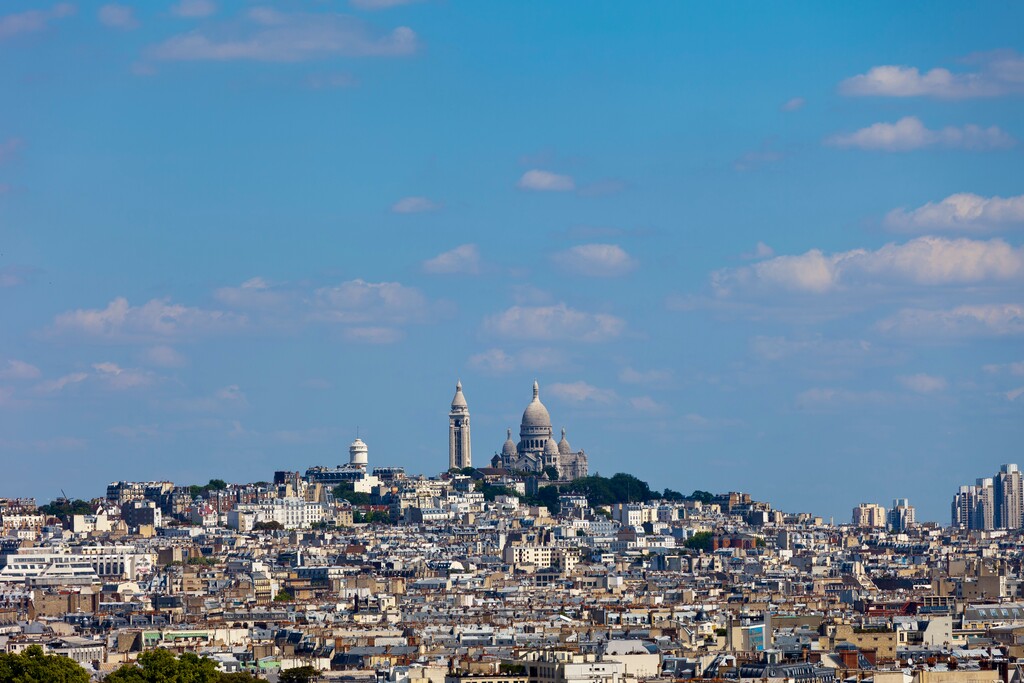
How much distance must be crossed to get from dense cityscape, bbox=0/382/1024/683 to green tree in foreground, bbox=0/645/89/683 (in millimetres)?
188

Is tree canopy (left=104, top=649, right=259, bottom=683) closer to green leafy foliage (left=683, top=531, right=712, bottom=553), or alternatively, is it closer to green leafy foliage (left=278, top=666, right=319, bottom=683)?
green leafy foliage (left=278, top=666, right=319, bottom=683)

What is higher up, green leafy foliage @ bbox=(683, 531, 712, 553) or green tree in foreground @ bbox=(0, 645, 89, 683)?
green leafy foliage @ bbox=(683, 531, 712, 553)

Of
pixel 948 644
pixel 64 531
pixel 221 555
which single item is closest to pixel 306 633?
pixel 948 644

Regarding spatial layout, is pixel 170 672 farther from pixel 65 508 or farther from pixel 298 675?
pixel 65 508

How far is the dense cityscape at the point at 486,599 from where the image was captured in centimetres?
7706

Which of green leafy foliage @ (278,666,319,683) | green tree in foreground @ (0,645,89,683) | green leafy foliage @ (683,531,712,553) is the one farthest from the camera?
green leafy foliage @ (683,531,712,553)

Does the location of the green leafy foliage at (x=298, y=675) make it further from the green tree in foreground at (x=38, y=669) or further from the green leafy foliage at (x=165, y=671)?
the green tree in foreground at (x=38, y=669)

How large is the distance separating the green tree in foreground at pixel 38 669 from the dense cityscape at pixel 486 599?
0.62 ft

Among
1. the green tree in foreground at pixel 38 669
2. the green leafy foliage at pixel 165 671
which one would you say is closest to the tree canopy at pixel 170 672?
the green leafy foliage at pixel 165 671

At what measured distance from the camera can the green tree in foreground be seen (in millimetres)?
62094

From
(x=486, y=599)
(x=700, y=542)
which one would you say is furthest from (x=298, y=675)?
(x=700, y=542)

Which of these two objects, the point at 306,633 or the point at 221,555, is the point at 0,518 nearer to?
the point at 221,555

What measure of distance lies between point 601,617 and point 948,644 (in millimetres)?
20829

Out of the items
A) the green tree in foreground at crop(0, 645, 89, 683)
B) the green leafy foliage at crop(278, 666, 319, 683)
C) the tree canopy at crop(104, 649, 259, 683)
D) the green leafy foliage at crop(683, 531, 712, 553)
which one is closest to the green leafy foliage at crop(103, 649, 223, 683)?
the tree canopy at crop(104, 649, 259, 683)
